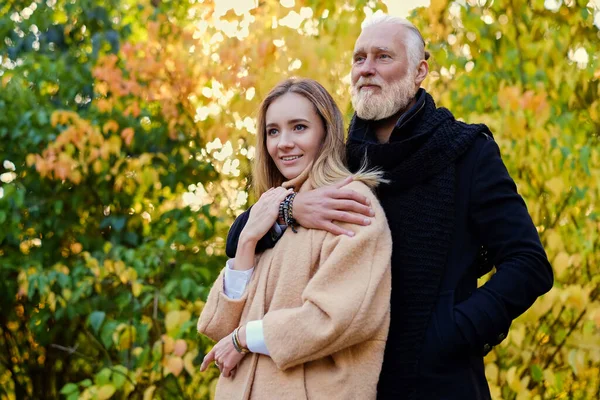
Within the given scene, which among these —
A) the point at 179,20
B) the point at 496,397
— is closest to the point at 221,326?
the point at 496,397

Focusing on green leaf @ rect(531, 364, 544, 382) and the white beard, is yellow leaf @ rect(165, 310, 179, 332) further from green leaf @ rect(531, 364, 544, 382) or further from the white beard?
the white beard

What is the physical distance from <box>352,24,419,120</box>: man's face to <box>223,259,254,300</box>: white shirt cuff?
21.7 inches

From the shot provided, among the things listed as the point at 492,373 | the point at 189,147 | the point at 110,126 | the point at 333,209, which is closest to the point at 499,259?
the point at 333,209

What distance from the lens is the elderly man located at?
2.06 m

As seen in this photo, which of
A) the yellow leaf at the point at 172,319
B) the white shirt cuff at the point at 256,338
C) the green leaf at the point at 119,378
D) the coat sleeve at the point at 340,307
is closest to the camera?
the coat sleeve at the point at 340,307

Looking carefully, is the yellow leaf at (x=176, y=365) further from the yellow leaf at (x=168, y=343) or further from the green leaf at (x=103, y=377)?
the green leaf at (x=103, y=377)

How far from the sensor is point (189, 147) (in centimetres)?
470

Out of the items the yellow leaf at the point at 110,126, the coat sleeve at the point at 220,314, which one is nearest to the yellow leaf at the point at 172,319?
the yellow leaf at the point at 110,126

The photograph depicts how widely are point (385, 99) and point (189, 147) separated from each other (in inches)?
101

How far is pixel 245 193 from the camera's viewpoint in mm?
4398

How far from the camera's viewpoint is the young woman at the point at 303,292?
6.59ft

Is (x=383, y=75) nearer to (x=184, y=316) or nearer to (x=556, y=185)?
(x=556, y=185)

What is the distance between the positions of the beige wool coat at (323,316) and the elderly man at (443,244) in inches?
2.3

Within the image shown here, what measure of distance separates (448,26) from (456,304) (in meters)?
2.18
